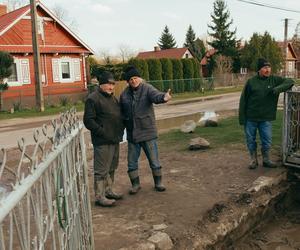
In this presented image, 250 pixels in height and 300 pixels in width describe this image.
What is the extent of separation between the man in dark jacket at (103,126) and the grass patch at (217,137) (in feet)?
11.6

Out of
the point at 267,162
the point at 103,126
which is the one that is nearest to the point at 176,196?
the point at 103,126

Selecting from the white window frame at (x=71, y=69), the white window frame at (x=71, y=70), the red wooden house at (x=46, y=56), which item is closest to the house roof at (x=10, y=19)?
the red wooden house at (x=46, y=56)

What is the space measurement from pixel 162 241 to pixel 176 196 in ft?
4.92

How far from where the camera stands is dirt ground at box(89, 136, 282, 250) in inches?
160

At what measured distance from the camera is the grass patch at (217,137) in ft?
27.4

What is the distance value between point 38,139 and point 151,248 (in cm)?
223

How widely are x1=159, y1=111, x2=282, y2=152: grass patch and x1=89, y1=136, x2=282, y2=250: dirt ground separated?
1.93ft

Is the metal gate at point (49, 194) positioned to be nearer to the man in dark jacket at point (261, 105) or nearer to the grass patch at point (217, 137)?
the man in dark jacket at point (261, 105)

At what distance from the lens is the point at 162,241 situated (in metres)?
3.76

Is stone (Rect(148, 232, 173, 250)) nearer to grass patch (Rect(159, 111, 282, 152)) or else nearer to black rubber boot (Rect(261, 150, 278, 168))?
black rubber boot (Rect(261, 150, 278, 168))

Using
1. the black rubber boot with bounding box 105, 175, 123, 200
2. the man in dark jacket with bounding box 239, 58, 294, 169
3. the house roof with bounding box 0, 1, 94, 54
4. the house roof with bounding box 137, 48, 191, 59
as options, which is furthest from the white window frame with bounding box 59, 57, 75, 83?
the house roof with bounding box 137, 48, 191, 59

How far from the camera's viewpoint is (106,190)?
16.9 feet

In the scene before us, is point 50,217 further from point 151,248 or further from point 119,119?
point 119,119

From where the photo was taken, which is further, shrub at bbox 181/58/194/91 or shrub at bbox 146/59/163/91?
shrub at bbox 181/58/194/91
